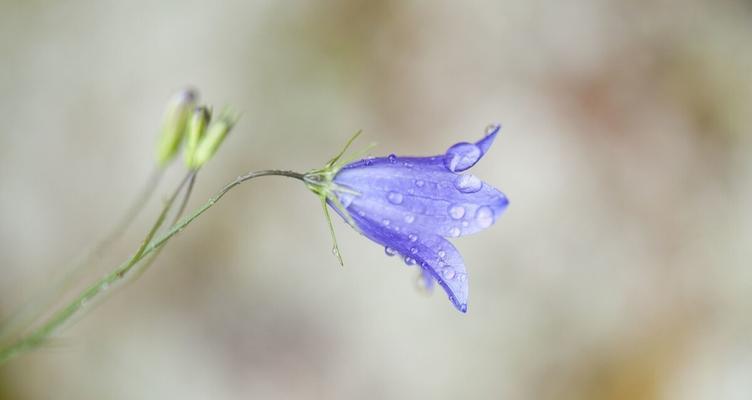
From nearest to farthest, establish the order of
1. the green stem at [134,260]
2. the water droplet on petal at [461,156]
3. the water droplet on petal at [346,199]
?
the green stem at [134,260]
the water droplet on petal at [461,156]
the water droplet on petal at [346,199]

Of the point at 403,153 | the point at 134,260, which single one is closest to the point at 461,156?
the point at 134,260

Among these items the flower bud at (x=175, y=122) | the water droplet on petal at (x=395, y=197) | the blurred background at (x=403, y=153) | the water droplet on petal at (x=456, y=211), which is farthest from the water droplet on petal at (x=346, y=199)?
the blurred background at (x=403, y=153)

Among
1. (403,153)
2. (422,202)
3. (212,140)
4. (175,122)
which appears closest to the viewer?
(422,202)

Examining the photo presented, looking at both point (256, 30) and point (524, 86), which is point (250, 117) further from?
point (524, 86)

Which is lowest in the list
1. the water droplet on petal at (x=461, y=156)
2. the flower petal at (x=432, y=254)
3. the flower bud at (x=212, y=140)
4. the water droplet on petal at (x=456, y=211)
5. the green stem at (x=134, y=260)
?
the green stem at (x=134, y=260)

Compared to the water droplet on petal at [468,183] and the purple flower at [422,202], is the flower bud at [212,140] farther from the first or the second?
the water droplet on petal at [468,183]

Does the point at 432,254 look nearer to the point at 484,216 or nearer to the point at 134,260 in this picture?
the point at 484,216

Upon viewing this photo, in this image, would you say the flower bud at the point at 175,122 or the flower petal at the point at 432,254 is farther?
the flower bud at the point at 175,122
